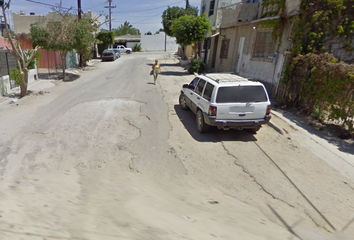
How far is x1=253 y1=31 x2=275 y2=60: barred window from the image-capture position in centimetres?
1181

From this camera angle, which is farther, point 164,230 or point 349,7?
point 349,7

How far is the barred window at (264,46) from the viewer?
11809 millimetres

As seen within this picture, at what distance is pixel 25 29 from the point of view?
3859cm

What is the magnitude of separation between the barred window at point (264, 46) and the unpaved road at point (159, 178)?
19.8 ft

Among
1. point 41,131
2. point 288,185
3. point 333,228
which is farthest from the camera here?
point 41,131

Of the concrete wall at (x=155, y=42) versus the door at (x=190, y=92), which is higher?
the concrete wall at (x=155, y=42)

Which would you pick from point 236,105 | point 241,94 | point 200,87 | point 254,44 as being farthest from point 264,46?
point 236,105

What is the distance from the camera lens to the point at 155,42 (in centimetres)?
6069

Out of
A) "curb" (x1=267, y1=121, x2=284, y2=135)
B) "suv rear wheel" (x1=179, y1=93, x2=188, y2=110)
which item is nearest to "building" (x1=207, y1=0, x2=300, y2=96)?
"curb" (x1=267, y1=121, x2=284, y2=135)

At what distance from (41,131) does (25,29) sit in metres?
42.3

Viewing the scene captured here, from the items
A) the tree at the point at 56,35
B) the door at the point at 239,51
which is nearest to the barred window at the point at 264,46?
the door at the point at 239,51

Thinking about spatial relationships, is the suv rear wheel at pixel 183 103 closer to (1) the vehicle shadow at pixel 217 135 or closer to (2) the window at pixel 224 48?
(1) the vehicle shadow at pixel 217 135

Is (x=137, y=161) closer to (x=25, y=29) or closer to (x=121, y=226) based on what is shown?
(x=121, y=226)

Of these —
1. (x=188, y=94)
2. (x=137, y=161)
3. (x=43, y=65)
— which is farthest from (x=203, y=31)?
(x=137, y=161)
